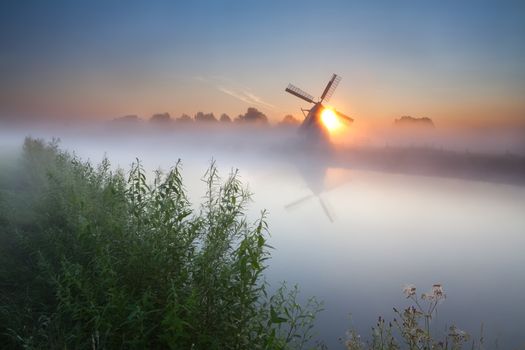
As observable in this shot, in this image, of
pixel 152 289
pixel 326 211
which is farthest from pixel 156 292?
pixel 326 211

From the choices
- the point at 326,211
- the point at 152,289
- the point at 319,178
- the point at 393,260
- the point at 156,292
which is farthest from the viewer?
the point at 319,178

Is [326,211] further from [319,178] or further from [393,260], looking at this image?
[319,178]

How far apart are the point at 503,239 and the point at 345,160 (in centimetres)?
8064

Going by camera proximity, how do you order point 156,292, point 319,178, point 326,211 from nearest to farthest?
point 156,292
point 326,211
point 319,178

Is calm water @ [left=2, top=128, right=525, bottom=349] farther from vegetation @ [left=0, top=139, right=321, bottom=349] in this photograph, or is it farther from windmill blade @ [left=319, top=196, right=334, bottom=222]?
vegetation @ [left=0, top=139, right=321, bottom=349]

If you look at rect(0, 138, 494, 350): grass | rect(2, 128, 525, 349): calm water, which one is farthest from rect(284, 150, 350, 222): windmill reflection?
rect(0, 138, 494, 350): grass

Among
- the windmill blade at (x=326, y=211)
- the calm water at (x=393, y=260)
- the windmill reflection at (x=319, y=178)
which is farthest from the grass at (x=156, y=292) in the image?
the windmill reflection at (x=319, y=178)

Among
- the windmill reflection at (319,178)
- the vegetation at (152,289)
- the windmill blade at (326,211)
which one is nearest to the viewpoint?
the vegetation at (152,289)

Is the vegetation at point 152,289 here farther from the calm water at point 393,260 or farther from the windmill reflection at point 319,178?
the windmill reflection at point 319,178

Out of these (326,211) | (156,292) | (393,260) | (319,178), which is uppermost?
(319,178)

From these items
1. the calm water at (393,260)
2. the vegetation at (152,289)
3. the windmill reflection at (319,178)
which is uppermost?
the windmill reflection at (319,178)

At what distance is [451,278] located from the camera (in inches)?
789

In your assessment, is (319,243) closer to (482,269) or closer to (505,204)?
(482,269)

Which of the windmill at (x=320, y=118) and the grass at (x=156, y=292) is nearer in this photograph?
the grass at (x=156, y=292)
